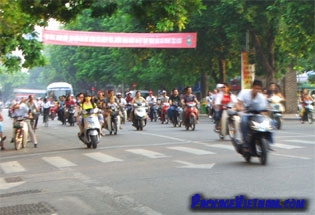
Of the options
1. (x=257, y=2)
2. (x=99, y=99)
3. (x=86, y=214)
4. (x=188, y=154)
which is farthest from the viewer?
(x=257, y=2)

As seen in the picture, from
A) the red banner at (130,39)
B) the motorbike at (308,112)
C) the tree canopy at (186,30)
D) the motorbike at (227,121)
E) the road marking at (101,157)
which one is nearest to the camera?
the tree canopy at (186,30)

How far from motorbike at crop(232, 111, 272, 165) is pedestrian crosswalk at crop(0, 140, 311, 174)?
2175 mm

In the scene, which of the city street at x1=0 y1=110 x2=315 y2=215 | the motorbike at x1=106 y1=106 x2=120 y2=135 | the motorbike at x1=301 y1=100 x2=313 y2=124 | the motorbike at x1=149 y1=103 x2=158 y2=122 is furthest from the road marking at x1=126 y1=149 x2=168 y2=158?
the motorbike at x1=149 y1=103 x2=158 y2=122

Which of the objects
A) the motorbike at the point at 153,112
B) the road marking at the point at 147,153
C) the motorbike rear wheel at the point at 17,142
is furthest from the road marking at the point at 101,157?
the motorbike at the point at 153,112

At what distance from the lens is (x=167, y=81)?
5409cm

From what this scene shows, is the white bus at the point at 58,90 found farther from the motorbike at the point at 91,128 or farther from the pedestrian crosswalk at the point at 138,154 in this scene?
the pedestrian crosswalk at the point at 138,154

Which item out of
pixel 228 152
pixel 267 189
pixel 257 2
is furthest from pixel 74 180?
pixel 257 2

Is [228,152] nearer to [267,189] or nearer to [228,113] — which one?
[228,113]

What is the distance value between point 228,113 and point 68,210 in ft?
29.9

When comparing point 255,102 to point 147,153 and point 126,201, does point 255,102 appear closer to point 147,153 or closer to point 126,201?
point 147,153

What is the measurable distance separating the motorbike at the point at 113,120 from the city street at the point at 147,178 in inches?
204

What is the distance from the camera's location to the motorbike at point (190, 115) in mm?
20531

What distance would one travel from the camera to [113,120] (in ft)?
68.5

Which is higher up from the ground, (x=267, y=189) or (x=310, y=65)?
(x=310, y=65)
